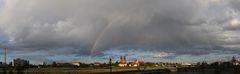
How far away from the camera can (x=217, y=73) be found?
187m

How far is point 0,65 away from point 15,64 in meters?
19.9

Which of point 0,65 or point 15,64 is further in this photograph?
point 0,65

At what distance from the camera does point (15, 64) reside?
159125mm

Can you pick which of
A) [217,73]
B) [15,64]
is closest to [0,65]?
[15,64]

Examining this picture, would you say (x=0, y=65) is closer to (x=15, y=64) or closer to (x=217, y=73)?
(x=15, y=64)

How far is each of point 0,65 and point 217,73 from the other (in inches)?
3601

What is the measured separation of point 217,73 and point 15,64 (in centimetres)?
8529

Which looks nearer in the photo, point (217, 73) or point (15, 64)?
point (15, 64)
